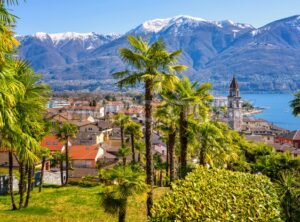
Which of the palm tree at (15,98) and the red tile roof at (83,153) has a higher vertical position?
the palm tree at (15,98)

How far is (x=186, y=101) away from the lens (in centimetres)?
2444

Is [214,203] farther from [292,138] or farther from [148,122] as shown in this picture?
[292,138]

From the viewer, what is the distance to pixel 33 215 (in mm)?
30281

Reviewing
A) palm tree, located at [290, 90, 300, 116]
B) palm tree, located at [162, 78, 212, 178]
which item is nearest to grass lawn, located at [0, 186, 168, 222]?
palm tree, located at [162, 78, 212, 178]

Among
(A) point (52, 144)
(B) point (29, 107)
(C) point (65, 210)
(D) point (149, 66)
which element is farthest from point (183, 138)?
(A) point (52, 144)

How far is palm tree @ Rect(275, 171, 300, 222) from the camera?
63.9ft

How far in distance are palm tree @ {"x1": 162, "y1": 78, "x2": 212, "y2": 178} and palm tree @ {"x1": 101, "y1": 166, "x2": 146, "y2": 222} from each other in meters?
5.59

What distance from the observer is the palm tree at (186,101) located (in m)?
24.5

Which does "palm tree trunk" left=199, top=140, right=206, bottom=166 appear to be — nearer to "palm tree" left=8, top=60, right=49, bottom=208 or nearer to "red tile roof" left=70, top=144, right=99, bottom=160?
"palm tree" left=8, top=60, right=49, bottom=208

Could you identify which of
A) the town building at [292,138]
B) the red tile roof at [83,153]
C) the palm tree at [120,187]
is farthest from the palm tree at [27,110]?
the town building at [292,138]

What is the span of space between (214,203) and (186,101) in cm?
1243

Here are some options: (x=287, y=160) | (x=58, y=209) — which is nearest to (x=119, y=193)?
(x=58, y=209)

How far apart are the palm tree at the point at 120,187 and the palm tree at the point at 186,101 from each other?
220 inches

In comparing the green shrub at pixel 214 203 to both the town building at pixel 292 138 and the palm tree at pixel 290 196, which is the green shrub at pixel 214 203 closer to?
the palm tree at pixel 290 196
